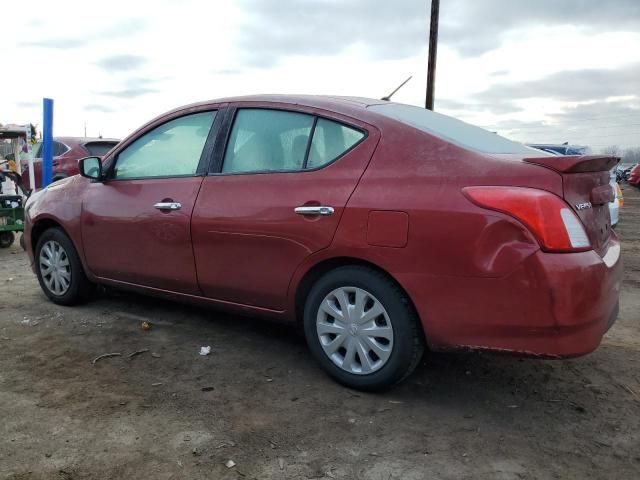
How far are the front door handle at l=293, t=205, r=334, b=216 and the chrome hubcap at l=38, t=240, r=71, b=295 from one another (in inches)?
96.3

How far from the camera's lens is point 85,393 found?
3.11 m

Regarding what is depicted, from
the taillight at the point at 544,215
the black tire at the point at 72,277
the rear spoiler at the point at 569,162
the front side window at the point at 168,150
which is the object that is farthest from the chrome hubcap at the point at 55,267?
the rear spoiler at the point at 569,162

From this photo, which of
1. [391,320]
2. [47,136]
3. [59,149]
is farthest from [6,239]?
[391,320]

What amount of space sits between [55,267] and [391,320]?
3151 millimetres

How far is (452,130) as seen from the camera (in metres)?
3.27

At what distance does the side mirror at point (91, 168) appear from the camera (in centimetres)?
432

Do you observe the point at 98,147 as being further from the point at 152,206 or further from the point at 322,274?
the point at 322,274

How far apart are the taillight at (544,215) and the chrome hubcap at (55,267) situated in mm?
3519

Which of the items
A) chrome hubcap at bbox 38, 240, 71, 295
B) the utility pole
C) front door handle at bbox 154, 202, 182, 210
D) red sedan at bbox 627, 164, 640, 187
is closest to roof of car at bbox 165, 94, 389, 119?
front door handle at bbox 154, 202, 182, 210

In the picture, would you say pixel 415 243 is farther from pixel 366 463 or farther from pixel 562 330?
pixel 366 463

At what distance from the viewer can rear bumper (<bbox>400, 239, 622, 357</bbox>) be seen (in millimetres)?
2498

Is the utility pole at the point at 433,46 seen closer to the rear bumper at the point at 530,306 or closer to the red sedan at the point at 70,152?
the red sedan at the point at 70,152

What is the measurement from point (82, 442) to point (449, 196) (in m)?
2.04

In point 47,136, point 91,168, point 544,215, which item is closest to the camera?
point 544,215
